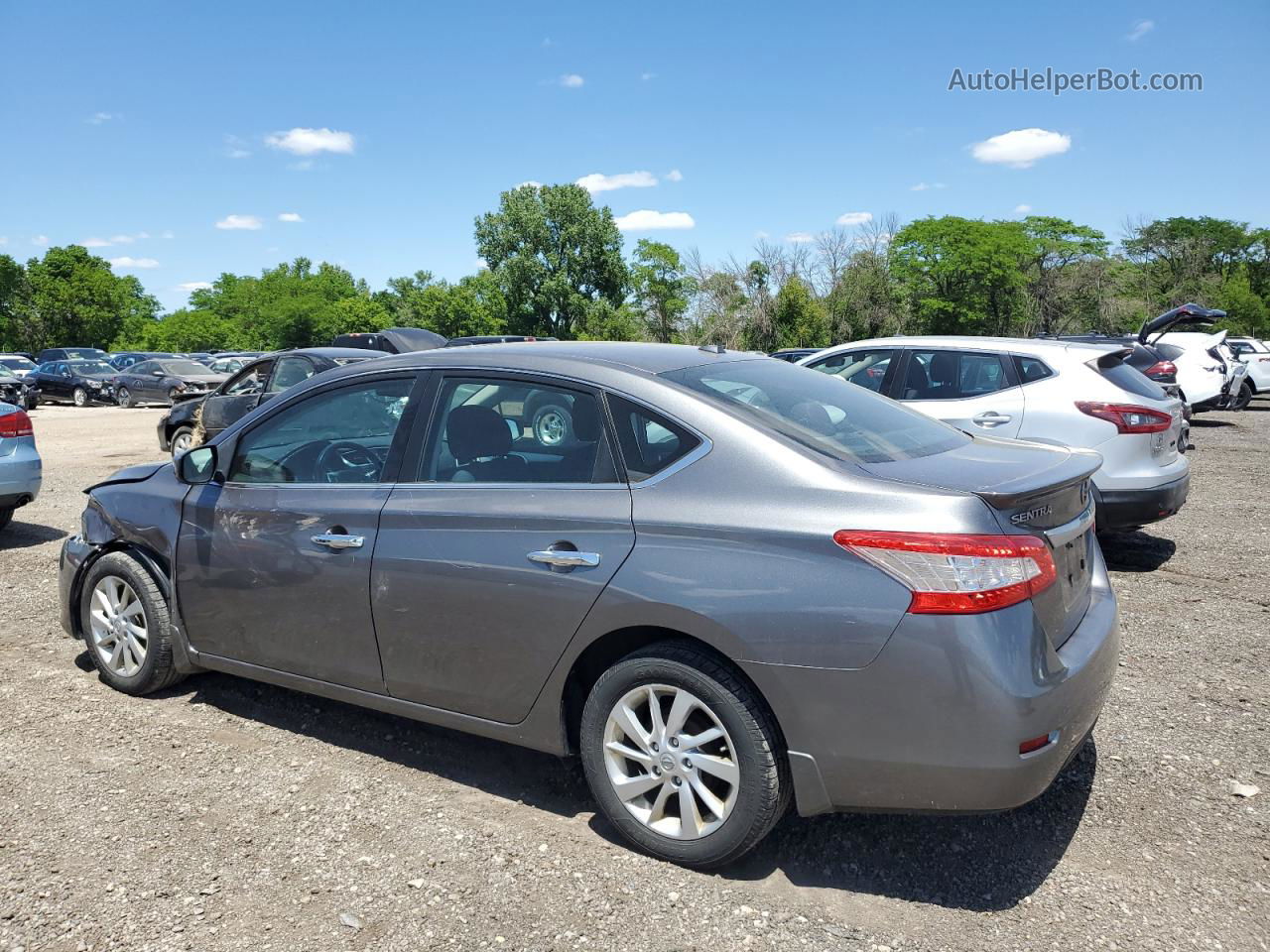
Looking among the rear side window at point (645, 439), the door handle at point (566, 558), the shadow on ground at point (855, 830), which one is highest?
the rear side window at point (645, 439)

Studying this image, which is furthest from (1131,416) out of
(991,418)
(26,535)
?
(26,535)

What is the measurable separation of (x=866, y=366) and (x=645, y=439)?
5.12 m

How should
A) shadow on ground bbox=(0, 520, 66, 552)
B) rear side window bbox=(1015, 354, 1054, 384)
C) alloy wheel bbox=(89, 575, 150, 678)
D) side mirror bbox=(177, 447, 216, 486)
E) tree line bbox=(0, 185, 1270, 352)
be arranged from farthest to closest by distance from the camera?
tree line bbox=(0, 185, 1270, 352), shadow on ground bbox=(0, 520, 66, 552), rear side window bbox=(1015, 354, 1054, 384), alloy wheel bbox=(89, 575, 150, 678), side mirror bbox=(177, 447, 216, 486)

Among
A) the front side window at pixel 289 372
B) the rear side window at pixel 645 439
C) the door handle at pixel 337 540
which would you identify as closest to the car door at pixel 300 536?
the door handle at pixel 337 540

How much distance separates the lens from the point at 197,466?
13.8 feet

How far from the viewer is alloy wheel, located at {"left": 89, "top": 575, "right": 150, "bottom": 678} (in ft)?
14.6

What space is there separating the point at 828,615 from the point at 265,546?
7.79 ft

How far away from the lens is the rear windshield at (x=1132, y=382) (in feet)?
22.4

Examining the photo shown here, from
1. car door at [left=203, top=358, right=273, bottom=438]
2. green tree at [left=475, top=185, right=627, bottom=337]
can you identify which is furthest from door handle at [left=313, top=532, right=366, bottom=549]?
green tree at [left=475, top=185, right=627, bottom=337]

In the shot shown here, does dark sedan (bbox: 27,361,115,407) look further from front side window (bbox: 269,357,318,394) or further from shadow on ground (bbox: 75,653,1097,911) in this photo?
shadow on ground (bbox: 75,653,1097,911)

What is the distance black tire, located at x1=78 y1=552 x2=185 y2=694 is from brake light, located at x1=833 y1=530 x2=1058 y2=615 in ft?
10.7

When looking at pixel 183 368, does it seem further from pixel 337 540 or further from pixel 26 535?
pixel 337 540

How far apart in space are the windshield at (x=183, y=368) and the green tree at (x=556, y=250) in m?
38.9

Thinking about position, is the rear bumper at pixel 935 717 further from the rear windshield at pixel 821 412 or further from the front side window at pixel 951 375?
the front side window at pixel 951 375
